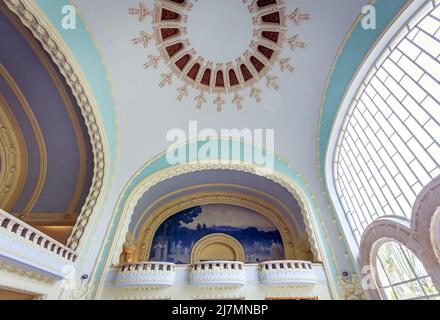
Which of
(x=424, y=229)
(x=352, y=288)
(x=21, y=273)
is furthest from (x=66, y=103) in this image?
(x=352, y=288)

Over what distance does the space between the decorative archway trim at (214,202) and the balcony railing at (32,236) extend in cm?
646

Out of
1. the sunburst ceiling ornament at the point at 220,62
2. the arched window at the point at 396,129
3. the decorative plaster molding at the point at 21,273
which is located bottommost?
the decorative plaster molding at the point at 21,273

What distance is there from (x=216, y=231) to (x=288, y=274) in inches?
262

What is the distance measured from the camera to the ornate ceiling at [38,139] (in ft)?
28.1

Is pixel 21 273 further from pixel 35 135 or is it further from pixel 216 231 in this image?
pixel 216 231

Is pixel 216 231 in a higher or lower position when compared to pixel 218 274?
higher

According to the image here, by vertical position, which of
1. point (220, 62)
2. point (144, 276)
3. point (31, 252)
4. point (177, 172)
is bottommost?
point (31, 252)

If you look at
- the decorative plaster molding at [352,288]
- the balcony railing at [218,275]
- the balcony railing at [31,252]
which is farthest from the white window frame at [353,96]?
the balcony railing at [31,252]

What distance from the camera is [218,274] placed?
8.67 m

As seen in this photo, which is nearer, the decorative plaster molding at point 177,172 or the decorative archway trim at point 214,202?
the decorative plaster molding at point 177,172

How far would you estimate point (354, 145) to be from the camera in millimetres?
9398

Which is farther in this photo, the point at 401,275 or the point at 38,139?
the point at 38,139

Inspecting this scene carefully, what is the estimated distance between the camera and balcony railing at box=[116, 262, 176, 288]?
27.8 ft

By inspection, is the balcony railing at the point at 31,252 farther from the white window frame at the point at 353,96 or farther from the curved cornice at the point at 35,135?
the white window frame at the point at 353,96
